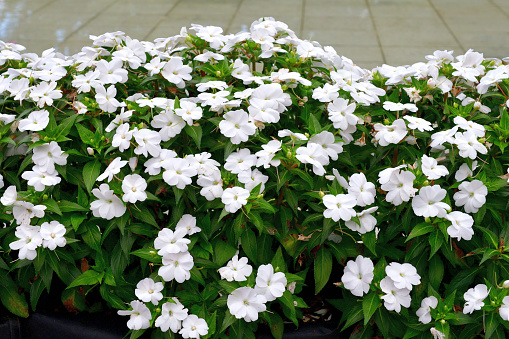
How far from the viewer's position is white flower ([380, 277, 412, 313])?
183 centimetres

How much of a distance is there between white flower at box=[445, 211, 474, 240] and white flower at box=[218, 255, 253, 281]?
0.60 meters

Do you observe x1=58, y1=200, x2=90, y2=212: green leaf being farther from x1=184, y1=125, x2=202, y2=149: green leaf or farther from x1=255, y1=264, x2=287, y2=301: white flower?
x1=255, y1=264, x2=287, y2=301: white flower

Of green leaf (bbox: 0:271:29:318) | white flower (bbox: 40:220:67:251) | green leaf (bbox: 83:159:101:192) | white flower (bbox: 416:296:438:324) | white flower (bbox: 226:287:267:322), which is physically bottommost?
green leaf (bbox: 0:271:29:318)

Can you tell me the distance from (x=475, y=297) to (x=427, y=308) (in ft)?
0.47

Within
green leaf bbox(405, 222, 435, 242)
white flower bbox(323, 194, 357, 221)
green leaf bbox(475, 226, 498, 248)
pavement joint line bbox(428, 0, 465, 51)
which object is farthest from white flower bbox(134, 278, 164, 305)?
pavement joint line bbox(428, 0, 465, 51)

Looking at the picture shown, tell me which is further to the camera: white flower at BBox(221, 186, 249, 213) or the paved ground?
the paved ground

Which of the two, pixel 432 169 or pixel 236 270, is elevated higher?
pixel 432 169

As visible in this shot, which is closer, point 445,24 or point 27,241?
point 27,241

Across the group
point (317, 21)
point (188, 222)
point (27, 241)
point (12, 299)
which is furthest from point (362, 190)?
point (317, 21)

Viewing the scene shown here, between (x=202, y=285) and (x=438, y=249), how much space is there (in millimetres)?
742

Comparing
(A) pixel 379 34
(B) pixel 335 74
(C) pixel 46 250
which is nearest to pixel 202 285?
(C) pixel 46 250

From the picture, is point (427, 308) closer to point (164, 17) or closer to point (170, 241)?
point (170, 241)

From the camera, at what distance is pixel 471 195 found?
187 cm

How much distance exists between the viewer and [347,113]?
2.03 metres
